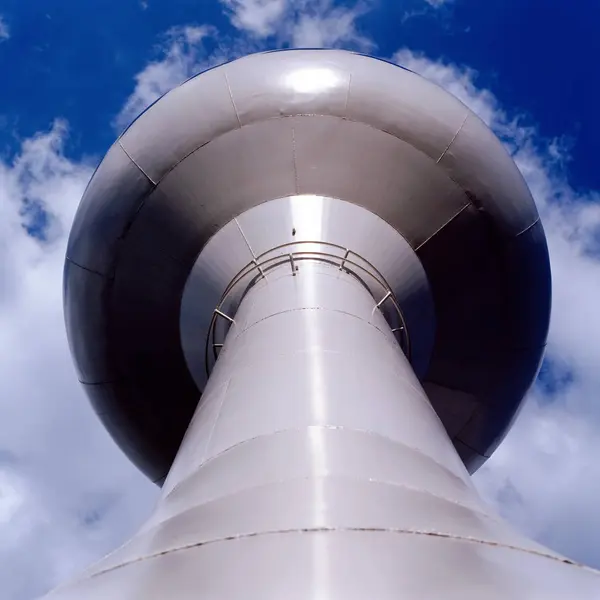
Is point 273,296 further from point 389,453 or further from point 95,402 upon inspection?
point 95,402

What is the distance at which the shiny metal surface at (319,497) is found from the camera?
8.44 ft

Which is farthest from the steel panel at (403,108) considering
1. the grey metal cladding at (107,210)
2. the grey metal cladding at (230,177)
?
the grey metal cladding at (107,210)

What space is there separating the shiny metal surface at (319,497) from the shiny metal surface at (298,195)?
3457 millimetres

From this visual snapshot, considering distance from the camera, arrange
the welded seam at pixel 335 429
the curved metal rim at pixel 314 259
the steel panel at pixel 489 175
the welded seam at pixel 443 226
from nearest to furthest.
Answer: the welded seam at pixel 335 429 → the curved metal rim at pixel 314 259 → the welded seam at pixel 443 226 → the steel panel at pixel 489 175

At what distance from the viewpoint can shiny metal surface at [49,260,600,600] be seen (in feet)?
8.44

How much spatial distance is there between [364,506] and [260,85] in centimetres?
825

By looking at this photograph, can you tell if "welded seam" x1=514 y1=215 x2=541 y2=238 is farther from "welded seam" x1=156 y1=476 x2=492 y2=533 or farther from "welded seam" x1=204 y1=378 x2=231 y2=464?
"welded seam" x1=156 y1=476 x2=492 y2=533

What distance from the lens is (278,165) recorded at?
10.1 meters

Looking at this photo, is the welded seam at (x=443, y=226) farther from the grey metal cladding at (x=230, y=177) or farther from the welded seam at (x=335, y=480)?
the welded seam at (x=335, y=480)

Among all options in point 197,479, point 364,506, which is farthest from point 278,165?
point 364,506

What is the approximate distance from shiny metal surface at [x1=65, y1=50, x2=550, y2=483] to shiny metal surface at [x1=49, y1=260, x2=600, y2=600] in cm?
346

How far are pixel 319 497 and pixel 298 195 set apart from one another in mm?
6686

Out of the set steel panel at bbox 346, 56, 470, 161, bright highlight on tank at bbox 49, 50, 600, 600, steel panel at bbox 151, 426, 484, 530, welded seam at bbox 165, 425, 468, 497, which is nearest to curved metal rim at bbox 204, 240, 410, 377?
bright highlight on tank at bbox 49, 50, 600, 600

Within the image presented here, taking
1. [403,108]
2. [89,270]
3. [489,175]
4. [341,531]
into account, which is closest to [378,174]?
[403,108]
